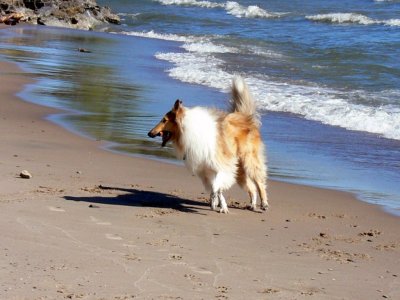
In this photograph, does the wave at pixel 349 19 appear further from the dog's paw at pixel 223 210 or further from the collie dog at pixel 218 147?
the dog's paw at pixel 223 210

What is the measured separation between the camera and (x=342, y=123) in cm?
1353

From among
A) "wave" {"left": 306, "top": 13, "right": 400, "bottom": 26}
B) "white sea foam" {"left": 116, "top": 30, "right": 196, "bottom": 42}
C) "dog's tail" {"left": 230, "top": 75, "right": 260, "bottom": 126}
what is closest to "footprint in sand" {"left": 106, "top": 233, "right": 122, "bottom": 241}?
"dog's tail" {"left": 230, "top": 75, "right": 260, "bottom": 126}

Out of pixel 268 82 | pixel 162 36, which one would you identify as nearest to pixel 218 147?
pixel 268 82

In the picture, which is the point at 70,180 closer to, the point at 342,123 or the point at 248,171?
the point at 248,171

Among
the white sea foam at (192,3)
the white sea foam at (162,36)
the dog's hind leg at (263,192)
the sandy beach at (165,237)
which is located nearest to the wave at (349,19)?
the white sea foam at (162,36)

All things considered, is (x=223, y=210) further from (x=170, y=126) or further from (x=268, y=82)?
(x=268, y=82)

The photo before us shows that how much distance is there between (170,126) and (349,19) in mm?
32293

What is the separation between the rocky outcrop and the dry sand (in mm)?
26123

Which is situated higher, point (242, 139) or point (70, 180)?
point (242, 139)

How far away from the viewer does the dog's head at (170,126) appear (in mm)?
7929

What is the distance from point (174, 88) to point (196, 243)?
10663 mm

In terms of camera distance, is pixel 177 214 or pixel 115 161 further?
pixel 115 161

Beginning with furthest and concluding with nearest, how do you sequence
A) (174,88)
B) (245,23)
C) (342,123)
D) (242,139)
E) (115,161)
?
(245,23) < (174,88) < (342,123) < (115,161) < (242,139)

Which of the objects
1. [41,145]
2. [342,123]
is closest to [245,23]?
[342,123]
